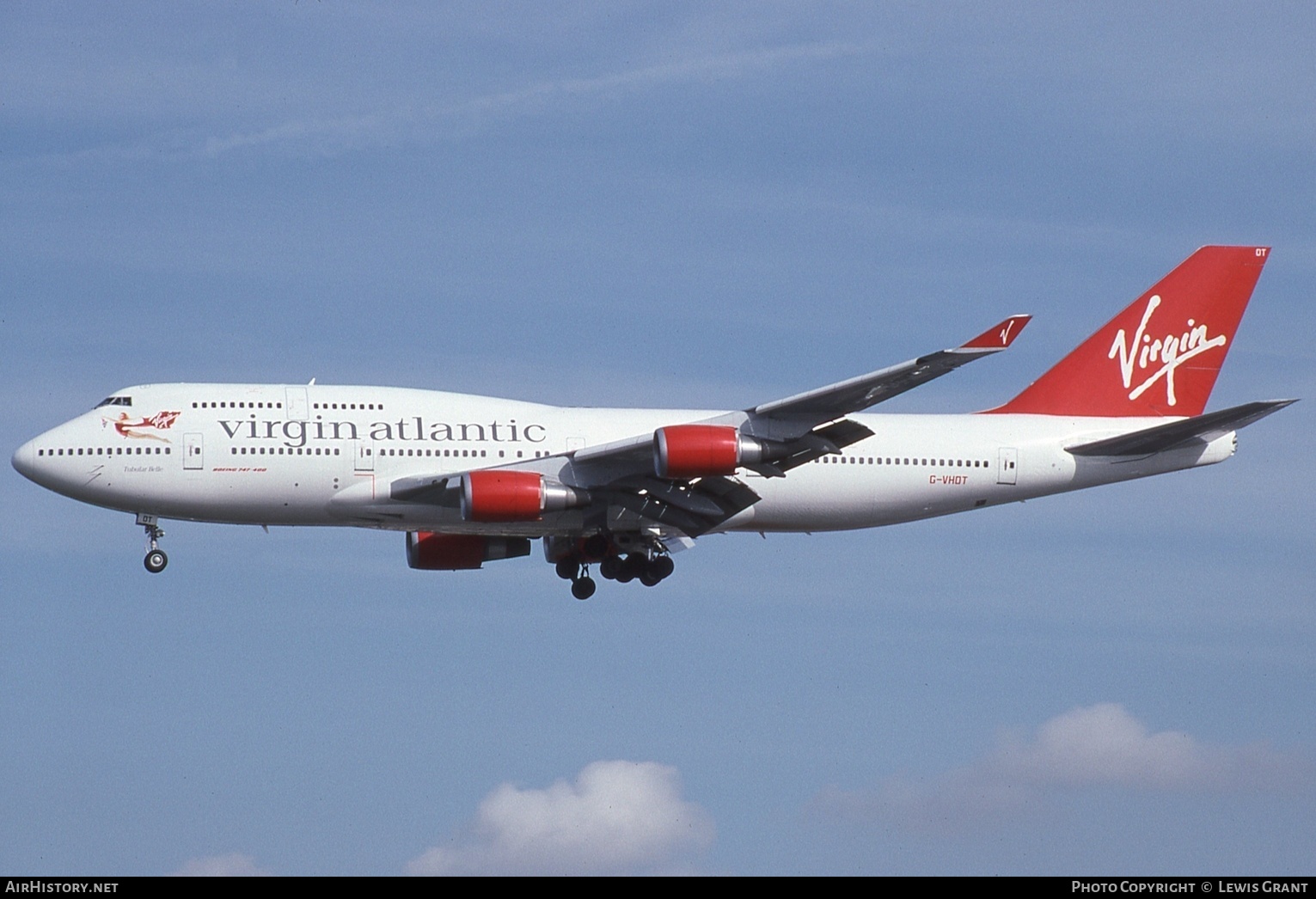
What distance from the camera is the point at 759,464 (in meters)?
42.7

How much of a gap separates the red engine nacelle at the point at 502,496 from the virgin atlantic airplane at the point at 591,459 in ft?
0.15

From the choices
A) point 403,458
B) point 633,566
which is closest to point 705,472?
point 633,566

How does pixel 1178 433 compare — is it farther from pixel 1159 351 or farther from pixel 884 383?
pixel 884 383

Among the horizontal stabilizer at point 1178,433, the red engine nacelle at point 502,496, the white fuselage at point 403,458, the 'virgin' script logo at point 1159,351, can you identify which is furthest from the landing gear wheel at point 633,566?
the 'virgin' script logo at point 1159,351

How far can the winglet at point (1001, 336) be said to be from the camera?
3675 cm

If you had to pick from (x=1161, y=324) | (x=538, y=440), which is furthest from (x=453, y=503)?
(x=1161, y=324)

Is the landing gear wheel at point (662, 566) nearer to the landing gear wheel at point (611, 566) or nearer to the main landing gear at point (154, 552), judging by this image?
the landing gear wheel at point (611, 566)

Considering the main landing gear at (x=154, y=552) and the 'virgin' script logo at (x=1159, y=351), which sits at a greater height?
the 'virgin' script logo at (x=1159, y=351)

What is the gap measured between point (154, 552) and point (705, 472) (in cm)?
1372

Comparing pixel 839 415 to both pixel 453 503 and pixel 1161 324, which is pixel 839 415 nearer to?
pixel 453 503

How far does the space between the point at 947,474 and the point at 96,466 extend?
21.4 metres

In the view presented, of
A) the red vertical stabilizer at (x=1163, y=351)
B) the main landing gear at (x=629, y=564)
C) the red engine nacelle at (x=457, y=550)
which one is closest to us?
the main landing gear at (x=629, y=564)

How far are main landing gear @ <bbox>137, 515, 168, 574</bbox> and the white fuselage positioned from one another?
0.53m
